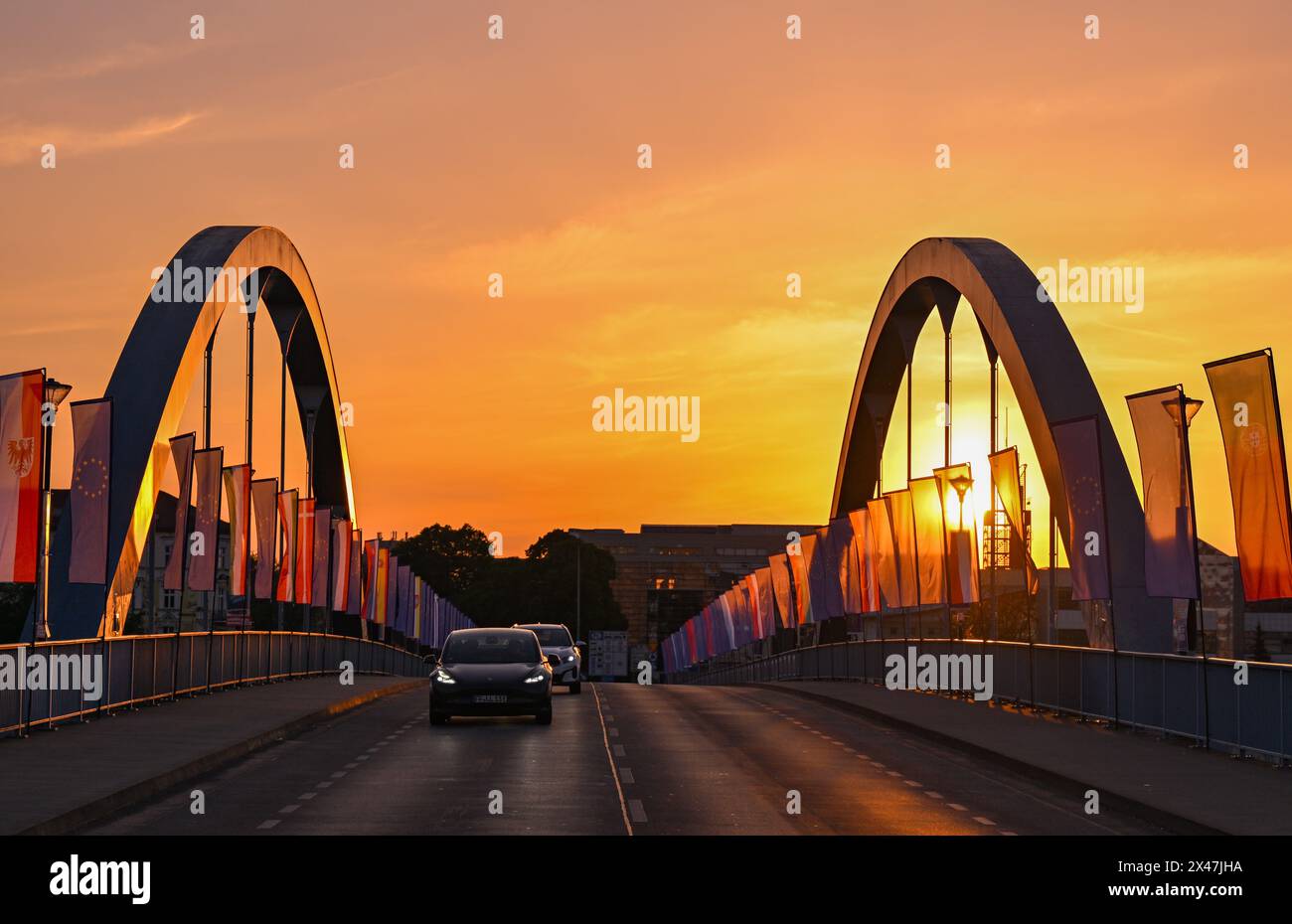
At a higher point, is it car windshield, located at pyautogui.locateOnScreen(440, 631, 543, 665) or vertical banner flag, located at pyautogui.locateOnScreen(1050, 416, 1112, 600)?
vertical banner flag, located at pyautogui.locateOnScreen(1050, 416, 1112, 600)

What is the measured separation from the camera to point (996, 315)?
136 ft

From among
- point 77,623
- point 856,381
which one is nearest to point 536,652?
point 77,623

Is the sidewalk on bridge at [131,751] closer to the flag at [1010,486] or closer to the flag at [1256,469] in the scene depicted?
the flag at [1256,469]

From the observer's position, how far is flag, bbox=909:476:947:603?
126ft

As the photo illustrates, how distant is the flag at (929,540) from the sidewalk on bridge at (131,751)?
12.6 m

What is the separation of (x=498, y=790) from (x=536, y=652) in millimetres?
12209

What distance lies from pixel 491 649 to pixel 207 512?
7.85 meters

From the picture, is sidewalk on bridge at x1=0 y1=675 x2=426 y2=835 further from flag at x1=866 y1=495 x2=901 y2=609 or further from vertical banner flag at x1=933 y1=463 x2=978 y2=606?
flag at x1=866 y1=495 x2=901 y2=609

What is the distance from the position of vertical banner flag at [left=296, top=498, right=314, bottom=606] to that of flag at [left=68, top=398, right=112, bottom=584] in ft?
55.2

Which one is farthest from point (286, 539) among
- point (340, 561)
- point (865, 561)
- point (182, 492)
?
→ point (865, 561)

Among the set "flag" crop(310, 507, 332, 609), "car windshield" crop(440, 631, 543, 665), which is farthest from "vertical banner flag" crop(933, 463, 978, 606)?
"flag" crop(310, 507, 332, 609)

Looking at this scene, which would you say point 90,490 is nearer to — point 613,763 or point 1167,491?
point 613,763
